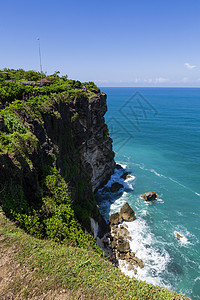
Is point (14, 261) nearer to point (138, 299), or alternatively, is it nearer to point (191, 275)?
point (138, 299)

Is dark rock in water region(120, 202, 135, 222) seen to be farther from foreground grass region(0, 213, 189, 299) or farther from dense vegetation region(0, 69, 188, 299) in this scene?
foreground grass region(0, 213, 189, 299)

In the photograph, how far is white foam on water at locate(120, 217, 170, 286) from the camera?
22.2 metres

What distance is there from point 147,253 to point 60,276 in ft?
66.2

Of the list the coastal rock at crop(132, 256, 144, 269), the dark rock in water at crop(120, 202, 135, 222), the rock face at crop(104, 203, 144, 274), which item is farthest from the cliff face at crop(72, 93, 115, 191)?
the coastal rock at crop(132, 256, 144, 269)

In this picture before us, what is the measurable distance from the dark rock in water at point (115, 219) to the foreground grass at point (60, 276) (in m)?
19.8

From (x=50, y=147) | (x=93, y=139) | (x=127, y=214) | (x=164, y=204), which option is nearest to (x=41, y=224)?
(x=50, y=147)

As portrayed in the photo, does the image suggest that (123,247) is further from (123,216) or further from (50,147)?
(50,147)

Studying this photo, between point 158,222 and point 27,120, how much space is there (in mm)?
27047

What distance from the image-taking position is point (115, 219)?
30.3 m

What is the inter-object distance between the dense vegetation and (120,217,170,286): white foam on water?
10377 millimetres

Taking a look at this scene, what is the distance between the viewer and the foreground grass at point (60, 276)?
8.58 m

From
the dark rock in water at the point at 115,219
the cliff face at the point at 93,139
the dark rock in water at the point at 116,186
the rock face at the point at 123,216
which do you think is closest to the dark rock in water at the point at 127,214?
the rock face at the point at 123,216

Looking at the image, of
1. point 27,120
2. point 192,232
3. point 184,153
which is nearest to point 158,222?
point 192,232

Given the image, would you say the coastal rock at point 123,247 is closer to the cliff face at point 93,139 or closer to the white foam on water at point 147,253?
the white foam on water at point 147,253
